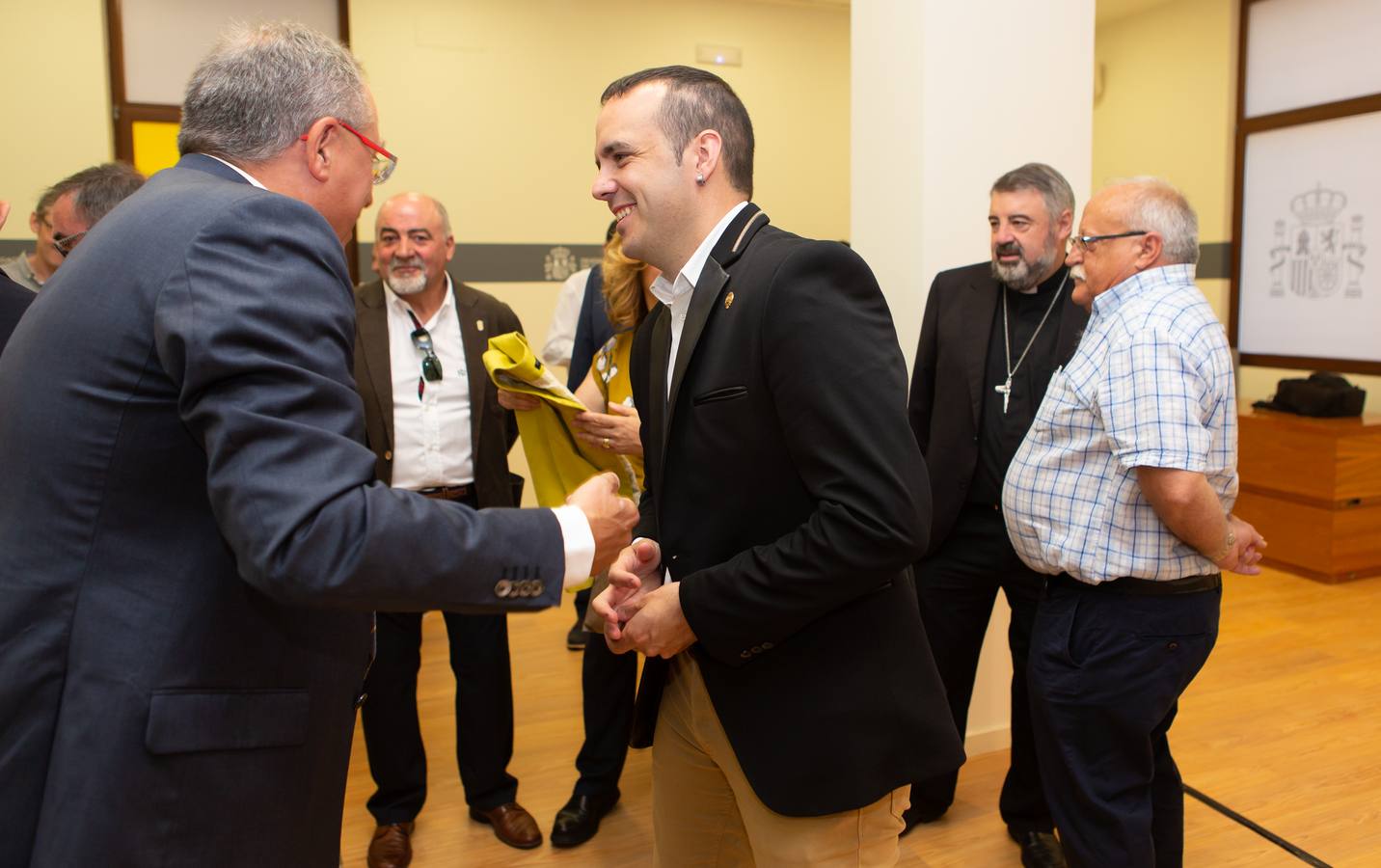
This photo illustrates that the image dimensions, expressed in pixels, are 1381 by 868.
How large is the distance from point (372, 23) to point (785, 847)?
5.93 m

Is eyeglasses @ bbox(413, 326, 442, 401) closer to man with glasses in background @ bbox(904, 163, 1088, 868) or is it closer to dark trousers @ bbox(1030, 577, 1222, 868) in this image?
man with glasses in background @ bbox(904, 163, 1088, 868)

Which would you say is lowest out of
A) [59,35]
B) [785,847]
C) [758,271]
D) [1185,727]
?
[1185,727]

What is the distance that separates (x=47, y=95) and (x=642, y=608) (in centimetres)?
566

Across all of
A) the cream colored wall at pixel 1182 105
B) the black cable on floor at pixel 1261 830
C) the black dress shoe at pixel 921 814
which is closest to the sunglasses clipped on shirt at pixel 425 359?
the black dress shoe at pixel 921 814

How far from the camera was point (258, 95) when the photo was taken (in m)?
1.35

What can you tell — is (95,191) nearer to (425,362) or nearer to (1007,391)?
(425,362)

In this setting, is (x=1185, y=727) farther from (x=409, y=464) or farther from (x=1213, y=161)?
(x=1213, y=161)

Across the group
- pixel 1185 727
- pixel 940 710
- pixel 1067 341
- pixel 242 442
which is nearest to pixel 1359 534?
pixel 1185 727

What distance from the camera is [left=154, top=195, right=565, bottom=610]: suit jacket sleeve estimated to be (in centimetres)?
109

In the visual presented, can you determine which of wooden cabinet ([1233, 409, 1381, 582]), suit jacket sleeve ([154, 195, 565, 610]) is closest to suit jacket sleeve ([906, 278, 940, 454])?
suit jacket sleeve ([154, 195, 565, 610])

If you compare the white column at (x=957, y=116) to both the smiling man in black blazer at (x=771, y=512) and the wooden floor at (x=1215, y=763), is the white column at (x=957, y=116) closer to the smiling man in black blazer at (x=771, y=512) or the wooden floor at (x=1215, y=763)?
the wooden floor at (x=1215, y=763)

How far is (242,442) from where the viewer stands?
3.57 ft

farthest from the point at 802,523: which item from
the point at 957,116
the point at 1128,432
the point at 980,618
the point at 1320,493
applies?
the point at 1320,493

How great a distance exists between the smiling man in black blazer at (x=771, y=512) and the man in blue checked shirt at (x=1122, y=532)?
30.3 inches
